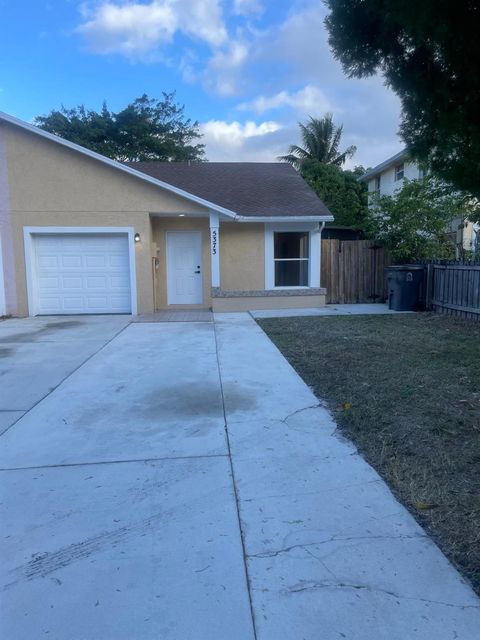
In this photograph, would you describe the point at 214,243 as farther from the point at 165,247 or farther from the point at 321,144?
the point at 321,144

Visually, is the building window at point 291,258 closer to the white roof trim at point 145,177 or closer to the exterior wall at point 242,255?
the exterior wall at point 242,255

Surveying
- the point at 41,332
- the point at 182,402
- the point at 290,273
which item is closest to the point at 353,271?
the point at 290,273

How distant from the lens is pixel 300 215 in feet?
44.7

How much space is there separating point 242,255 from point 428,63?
34.4 feet

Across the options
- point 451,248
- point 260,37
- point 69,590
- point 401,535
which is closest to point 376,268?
point 451,248

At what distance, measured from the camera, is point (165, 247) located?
14266mm

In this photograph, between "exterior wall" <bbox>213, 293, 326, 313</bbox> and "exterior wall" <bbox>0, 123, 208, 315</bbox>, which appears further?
"exterior wall" <bbox>213, 293, 326, 313</bbox>

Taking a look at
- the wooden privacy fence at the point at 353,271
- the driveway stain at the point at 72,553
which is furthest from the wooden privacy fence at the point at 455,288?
the driveway stain at the point at 72,553

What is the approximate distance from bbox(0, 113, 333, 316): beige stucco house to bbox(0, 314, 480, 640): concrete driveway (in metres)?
7.84

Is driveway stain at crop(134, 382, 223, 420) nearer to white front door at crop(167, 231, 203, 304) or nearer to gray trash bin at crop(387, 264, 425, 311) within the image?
gray trash bin at crop(387, 264, 425, 311)

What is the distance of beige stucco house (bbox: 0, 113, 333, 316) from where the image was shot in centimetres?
1227

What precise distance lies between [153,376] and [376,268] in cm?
1075

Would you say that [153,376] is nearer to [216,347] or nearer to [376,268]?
[216,347]

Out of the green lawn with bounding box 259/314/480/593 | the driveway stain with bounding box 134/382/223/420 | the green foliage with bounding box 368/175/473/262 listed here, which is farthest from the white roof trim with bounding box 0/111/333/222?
the driveway stain with bounding box 134/382/223/420
